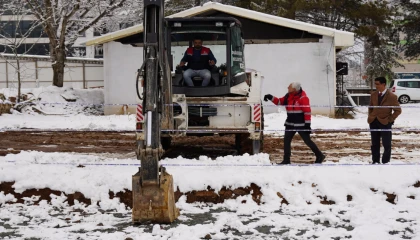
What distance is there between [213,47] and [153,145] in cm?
551

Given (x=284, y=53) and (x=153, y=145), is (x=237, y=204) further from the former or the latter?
(x=284, y=53)

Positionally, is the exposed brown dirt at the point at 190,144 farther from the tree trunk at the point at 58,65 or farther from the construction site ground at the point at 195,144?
the tree trunk at the point at 58,65

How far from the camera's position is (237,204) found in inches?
346

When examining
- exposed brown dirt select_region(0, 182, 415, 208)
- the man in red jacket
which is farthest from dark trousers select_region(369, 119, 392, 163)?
exposed brown dirt select_region(0, 182, 415, 208)

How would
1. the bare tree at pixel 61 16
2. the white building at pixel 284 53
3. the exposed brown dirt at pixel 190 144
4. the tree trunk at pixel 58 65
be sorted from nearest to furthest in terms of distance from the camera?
the exposed brown dirt at pixel 190 144
the white building at pixel 284 53
the bare tree at pixel 61 16
the tree trunk at pixel 58 65

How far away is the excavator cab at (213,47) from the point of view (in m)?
12.4

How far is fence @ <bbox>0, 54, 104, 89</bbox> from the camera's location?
34.1m

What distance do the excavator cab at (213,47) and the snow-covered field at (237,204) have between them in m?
2.07

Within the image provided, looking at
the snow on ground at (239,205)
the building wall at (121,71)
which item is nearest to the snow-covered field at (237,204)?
the snow on ground at (239,205)

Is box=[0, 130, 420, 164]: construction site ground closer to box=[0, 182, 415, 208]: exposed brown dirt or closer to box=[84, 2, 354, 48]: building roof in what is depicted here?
box=[0, 182, 415, 208]: exposed brown dirt

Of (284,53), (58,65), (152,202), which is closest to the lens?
(152,202)

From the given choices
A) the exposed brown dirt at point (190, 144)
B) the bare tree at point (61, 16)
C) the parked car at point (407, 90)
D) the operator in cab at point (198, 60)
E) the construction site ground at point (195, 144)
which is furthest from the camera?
the parked car at point (407, 90)

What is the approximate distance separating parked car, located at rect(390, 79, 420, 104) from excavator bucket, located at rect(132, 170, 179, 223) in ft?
109

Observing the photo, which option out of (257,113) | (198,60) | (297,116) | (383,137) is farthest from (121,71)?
(383,137)
